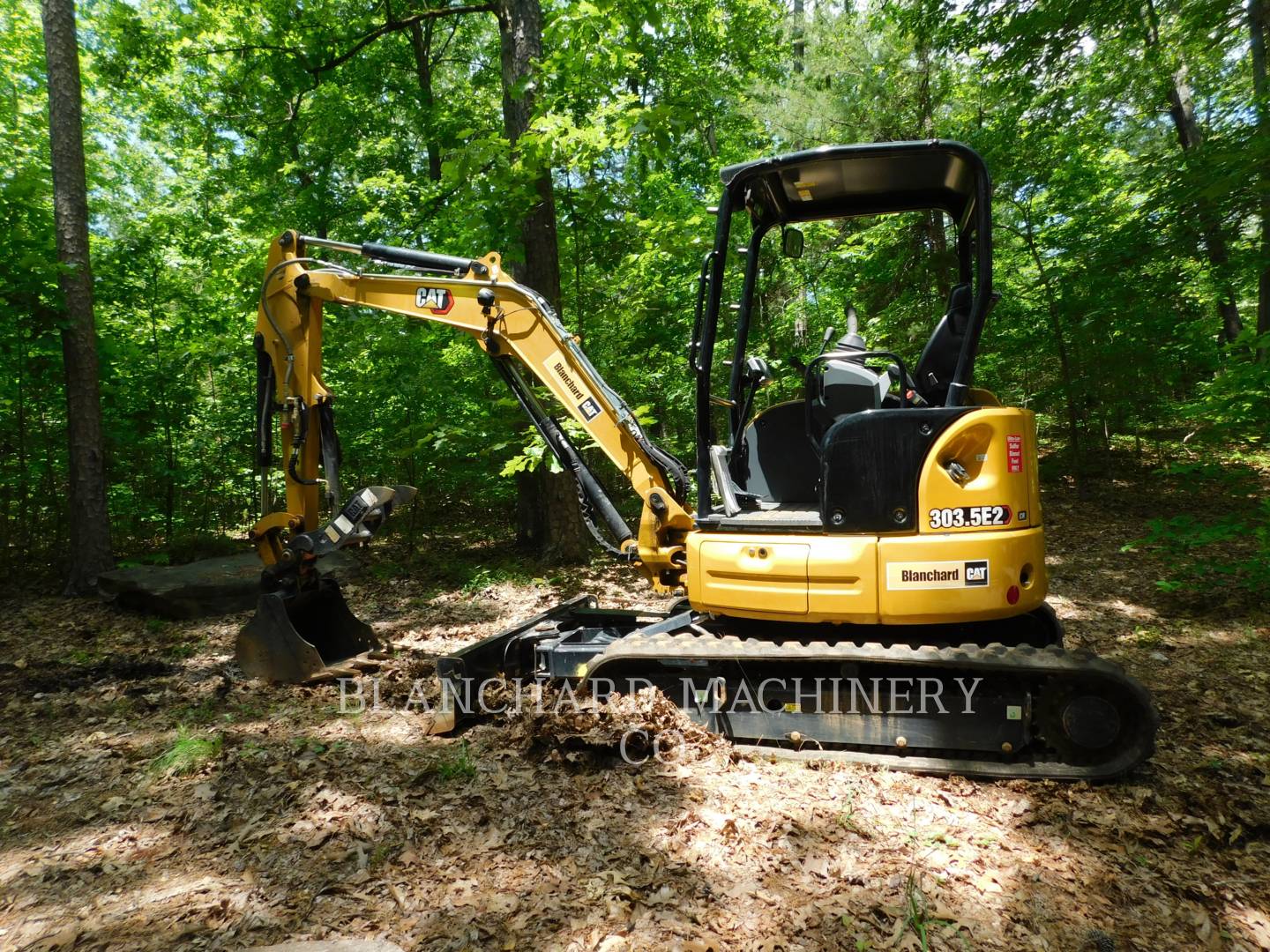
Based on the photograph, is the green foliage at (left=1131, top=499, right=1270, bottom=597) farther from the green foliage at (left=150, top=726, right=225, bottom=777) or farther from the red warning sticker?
the green foliage at (left=150, top=726, right=225, bottom=777)

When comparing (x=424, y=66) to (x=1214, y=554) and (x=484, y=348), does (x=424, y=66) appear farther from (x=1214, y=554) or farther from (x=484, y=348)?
(x=1214, y=554)

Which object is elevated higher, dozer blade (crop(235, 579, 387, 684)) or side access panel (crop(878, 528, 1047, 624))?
side access panel (crop(878, 528, 1047, 624))

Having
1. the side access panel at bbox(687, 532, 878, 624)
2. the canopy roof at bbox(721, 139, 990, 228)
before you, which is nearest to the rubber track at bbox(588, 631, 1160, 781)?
the side access panel at bbox(687, 532, 878, 624)

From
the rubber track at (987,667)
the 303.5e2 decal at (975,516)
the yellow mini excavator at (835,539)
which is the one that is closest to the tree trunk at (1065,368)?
the yellow mini excavator at (835,539)

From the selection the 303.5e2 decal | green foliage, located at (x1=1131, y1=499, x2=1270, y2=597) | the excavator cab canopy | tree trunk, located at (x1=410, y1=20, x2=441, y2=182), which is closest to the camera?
the 303.5e2 decal

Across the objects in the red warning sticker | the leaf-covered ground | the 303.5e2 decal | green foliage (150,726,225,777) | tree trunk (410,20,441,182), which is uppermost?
tree trunk (410,20,441,182)

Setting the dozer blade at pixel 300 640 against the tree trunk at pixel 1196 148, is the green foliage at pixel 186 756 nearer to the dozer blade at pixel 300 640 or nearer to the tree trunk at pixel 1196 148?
the dozer blade at pixel 300 640

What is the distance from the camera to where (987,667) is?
3227 mm

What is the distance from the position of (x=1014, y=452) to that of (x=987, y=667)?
98 centimetres

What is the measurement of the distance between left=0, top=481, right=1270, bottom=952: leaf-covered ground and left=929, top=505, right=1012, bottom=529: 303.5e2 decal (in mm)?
1195

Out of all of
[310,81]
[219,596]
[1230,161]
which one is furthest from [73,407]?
[1230,161]

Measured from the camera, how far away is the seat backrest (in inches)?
140

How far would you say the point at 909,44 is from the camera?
10164 mm

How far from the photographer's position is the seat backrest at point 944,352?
3.56 meters
